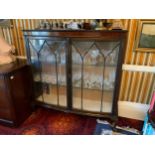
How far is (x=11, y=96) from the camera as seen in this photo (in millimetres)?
1710

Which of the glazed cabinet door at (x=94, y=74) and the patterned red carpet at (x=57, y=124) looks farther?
the patterned red carpet at (x=57, y=124)

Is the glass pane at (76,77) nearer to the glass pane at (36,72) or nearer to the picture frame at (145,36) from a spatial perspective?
the glass pane at (36,72)

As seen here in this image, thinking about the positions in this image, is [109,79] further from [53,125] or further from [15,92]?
[15,92]

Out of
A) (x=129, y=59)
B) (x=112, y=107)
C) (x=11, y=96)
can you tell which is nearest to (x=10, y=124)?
(x=11, y=96)

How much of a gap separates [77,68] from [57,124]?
0.86 meters

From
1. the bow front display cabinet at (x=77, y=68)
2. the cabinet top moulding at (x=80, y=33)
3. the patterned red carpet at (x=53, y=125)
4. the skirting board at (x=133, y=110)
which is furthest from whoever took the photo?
the skirting board at (x=133, y=110)

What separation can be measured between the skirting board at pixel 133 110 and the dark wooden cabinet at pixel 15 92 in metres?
1.41

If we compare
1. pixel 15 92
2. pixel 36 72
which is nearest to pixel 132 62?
pixel 36 72

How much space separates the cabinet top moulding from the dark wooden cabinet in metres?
0.50

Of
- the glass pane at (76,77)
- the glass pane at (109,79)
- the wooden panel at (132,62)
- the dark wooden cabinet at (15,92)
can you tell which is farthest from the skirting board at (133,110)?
the dark wooden cabinet at (15,92)

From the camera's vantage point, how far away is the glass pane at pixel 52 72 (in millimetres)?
1721

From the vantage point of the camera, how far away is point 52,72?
193 cm
